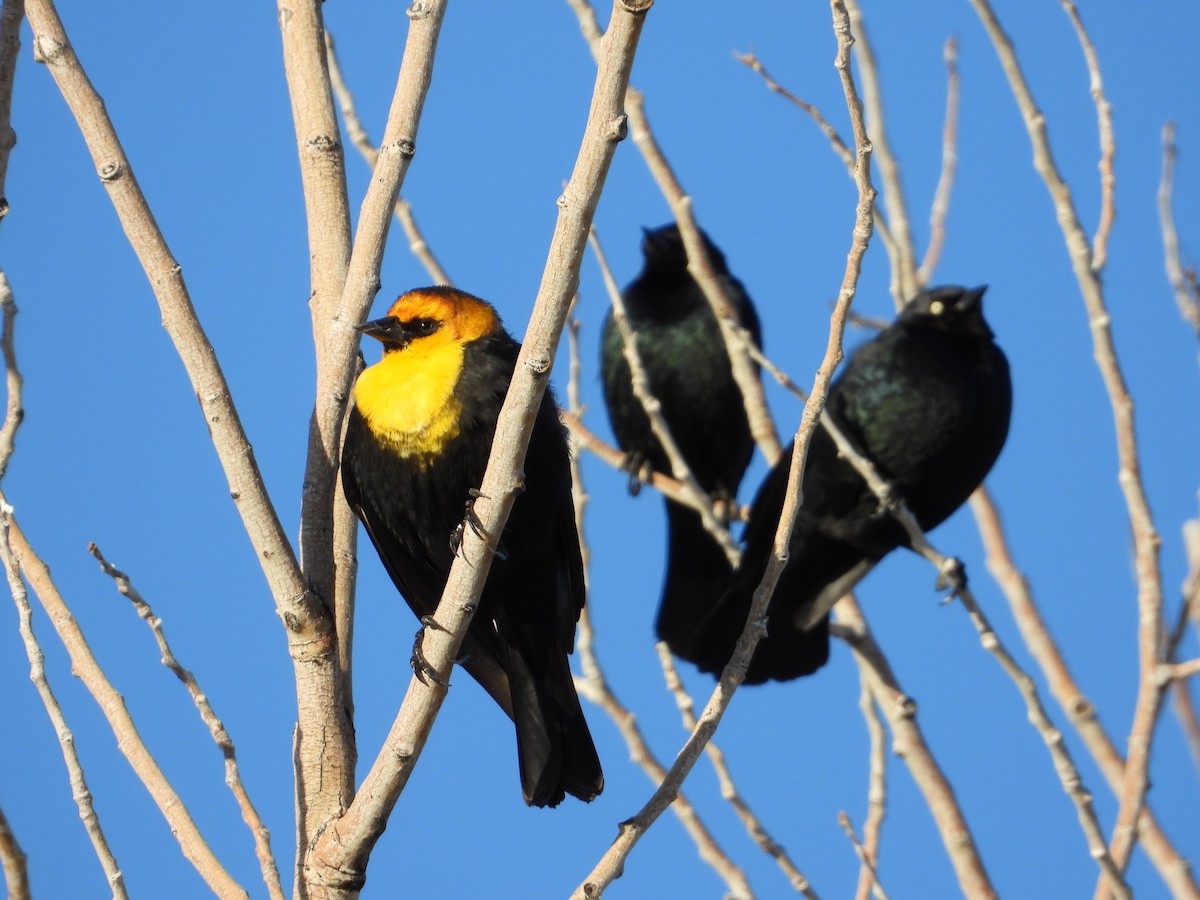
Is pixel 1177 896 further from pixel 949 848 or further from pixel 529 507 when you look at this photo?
pixel 529 507

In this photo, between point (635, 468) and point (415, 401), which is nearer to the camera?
point (415, 401)

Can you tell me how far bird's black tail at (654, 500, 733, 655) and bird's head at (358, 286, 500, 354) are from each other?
109 inches

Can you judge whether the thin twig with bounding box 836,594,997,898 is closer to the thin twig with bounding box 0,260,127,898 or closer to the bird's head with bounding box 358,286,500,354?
the bird's head with bounding box 358,286,500,354

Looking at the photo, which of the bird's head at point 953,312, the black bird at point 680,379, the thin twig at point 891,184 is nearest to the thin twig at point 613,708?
the thin twig at point 891,184

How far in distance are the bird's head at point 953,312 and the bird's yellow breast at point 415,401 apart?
249 cm

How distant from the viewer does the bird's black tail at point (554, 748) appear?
2.90 meters

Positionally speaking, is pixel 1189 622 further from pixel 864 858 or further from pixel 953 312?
pixel 953 312

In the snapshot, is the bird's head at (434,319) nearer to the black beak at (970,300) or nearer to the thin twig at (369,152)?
the thin twig at (369,152)

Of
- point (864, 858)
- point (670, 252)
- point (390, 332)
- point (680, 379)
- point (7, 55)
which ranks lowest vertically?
point (864, 858)

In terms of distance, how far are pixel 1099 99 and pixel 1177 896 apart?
1.70 meters

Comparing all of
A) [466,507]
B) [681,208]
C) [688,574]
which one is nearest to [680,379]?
[688,574]

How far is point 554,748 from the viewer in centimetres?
293

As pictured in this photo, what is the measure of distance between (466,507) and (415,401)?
0.27 m

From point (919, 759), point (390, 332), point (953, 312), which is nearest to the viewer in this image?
point (390, 332)
